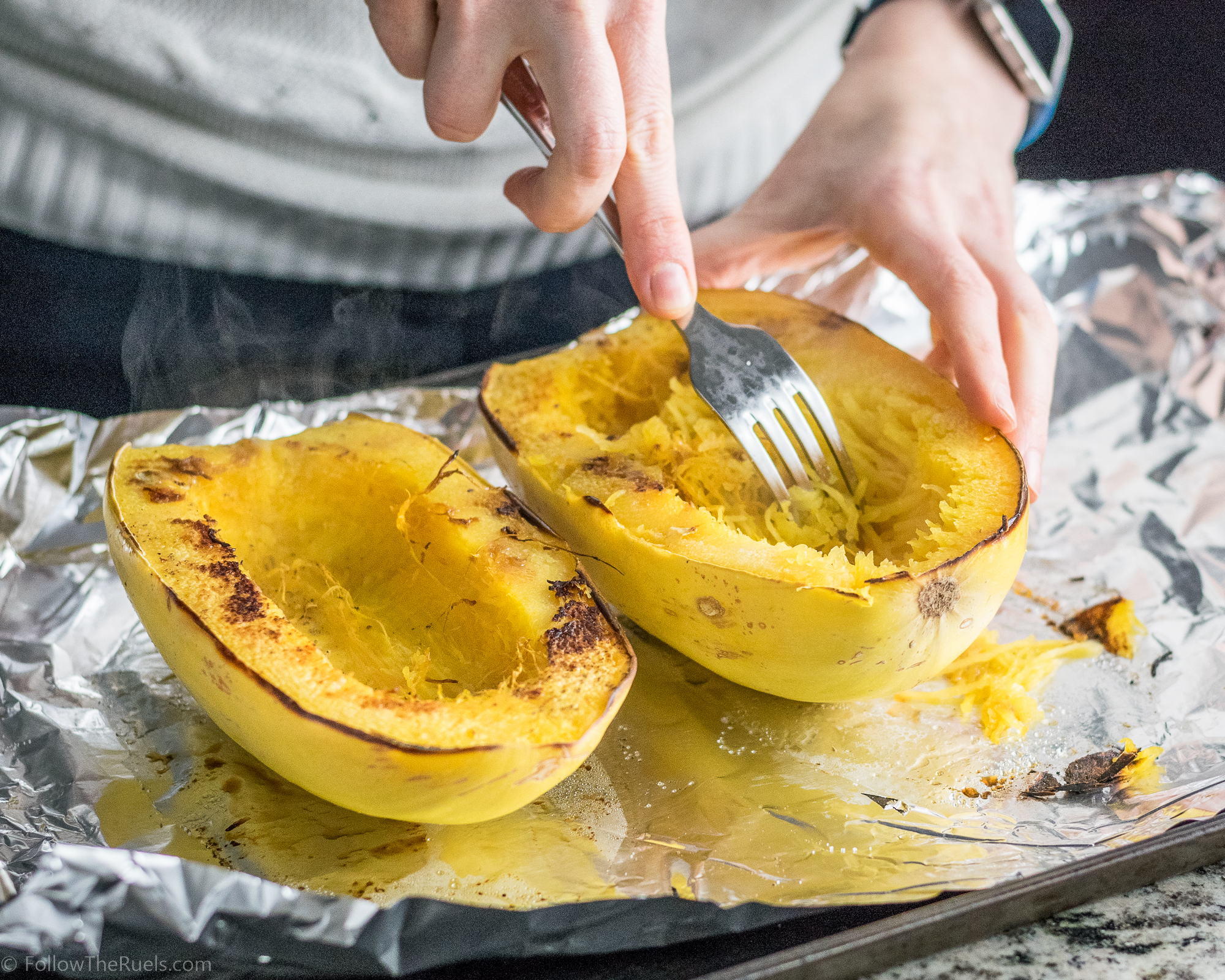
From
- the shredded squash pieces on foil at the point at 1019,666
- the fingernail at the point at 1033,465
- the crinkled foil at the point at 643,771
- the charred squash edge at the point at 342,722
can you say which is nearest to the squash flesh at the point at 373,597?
the charred squash edge at the point at 342,722

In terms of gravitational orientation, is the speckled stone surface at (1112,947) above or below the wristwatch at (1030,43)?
below

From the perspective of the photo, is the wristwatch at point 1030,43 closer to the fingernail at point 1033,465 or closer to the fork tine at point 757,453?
the fingernail at point 1033,465

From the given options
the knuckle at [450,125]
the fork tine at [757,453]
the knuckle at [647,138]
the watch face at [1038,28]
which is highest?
the watch face at [1038,28]

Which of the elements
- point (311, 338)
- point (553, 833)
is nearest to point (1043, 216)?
point (311, 338)

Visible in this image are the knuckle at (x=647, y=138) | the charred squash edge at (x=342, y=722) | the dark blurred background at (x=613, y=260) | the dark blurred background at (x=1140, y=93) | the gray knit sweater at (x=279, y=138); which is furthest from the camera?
the dark blurred background at (x=1140, y=93)

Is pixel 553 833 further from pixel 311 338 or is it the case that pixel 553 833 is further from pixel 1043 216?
pixel 1043 216

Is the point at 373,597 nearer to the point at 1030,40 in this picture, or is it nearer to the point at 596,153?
the point at 596,153

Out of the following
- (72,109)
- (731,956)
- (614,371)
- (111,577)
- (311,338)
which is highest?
(72,109)
